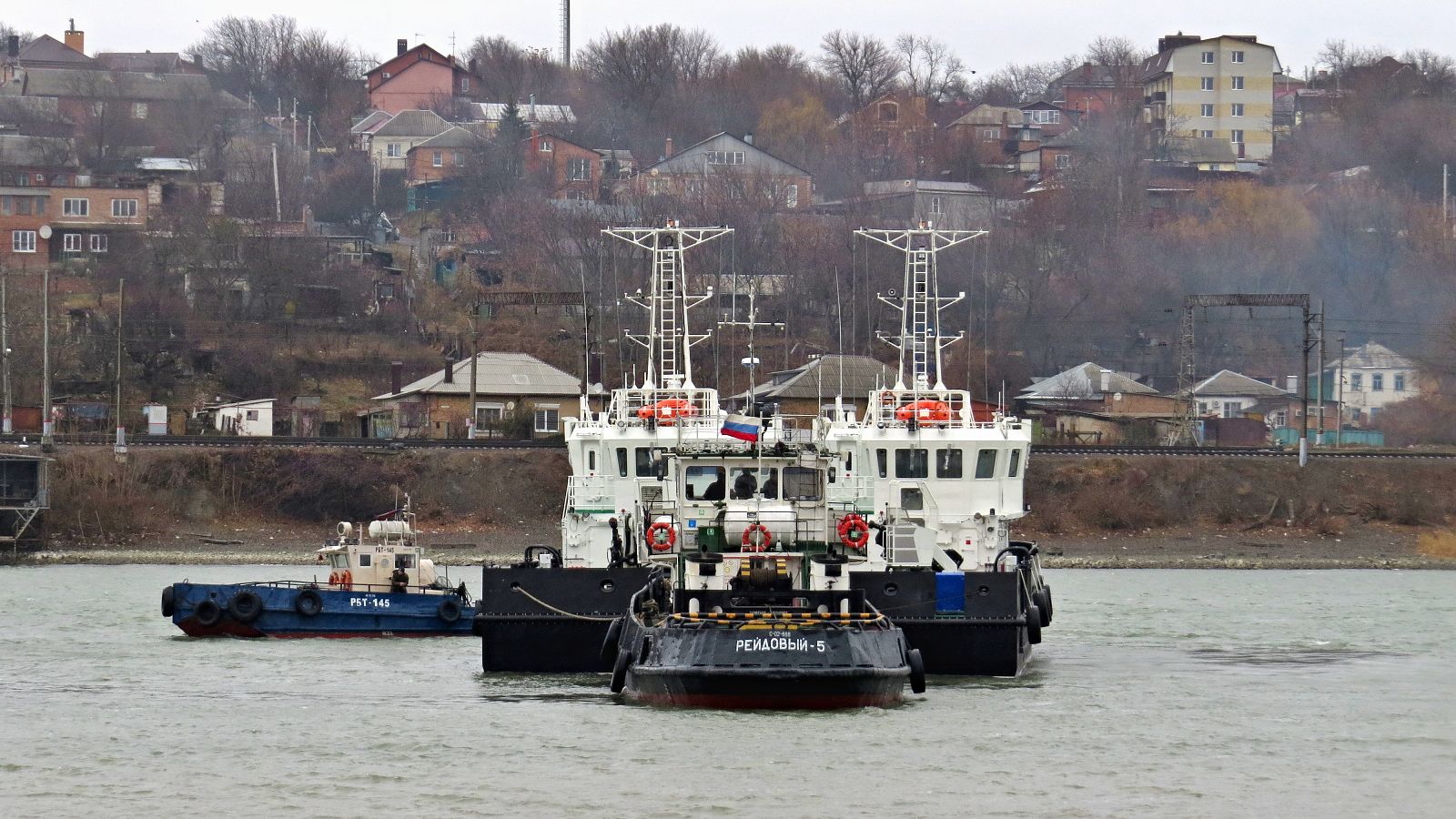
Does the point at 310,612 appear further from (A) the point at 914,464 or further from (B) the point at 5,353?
(B) the point at 5,353

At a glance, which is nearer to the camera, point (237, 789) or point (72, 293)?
point (237, 789)

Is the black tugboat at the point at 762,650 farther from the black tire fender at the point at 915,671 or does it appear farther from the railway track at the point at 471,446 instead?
the railway track at the point at 471,446

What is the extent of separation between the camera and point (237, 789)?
97.3ft

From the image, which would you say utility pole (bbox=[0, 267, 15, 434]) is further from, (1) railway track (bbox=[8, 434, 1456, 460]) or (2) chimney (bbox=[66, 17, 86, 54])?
(2) chimney (bbox=[66, 17, 86, 54])

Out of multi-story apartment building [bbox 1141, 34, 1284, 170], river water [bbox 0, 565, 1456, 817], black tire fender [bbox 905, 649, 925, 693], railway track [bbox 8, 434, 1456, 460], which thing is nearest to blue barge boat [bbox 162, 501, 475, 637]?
river water [bbox 0, 565, 1456, 817]

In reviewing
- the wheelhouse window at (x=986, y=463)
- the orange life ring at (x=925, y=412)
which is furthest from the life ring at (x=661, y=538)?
the wheelhouse window at (x=986, y=463)

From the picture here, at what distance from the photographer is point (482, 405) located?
10000 centimetres

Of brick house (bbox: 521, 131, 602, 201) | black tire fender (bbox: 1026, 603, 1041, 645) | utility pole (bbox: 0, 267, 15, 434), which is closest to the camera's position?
black tire fender (bbox: 1026, 603, 1041, 645)

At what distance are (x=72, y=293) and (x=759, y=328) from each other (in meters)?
34.0

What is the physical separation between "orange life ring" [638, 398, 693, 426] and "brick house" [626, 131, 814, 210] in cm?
8696

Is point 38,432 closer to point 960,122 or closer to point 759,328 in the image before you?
point 759,328

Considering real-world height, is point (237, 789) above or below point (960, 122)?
below

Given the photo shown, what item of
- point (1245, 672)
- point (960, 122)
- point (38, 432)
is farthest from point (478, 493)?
point (960, 122)

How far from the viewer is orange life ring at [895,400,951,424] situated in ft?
154
